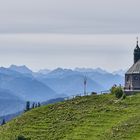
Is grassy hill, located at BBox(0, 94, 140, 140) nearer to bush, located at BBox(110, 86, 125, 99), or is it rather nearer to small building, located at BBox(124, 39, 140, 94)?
bush, located at BBox(110, 86, 125, 99)

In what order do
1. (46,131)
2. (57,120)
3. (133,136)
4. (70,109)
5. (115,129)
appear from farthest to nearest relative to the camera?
(70,109), (57,120), (46,131), (115,129), (133,136)

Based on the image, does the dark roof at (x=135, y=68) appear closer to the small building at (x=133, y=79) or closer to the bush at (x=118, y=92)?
the small building at (x=133, y=79)

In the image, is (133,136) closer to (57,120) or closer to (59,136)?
(59,136)

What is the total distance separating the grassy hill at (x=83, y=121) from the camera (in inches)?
3853

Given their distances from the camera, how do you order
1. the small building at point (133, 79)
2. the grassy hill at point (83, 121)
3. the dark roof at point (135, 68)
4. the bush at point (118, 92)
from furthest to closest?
the dark roof at point (135, 68) < the small building at point (133, 79) < the bush at point (118, 92) < the grassy hill at point (83, 121)

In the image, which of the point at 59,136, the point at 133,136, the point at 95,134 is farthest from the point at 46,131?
the point at 133,136

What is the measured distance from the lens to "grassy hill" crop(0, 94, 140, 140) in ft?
321

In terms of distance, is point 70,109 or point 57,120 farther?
point 70,109

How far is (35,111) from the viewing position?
12925 centimetres

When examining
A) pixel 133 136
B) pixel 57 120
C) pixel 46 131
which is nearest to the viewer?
pixel 133 136

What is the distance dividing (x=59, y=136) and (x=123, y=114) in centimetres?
1562

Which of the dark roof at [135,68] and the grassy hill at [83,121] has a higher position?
→ the dark roof at [135,68]

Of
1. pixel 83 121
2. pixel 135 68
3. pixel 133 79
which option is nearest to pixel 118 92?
pixel 133 79

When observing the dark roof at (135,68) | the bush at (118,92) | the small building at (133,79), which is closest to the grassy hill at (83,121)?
the bush at (118,92)
